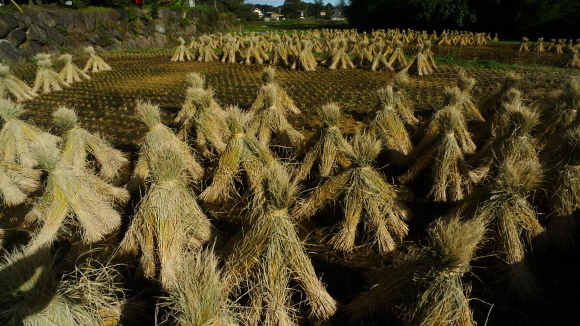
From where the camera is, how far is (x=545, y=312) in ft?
10.4

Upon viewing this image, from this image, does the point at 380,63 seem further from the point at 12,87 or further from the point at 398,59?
the point at 12,87

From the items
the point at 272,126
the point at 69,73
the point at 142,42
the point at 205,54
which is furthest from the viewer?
the point at 142,42

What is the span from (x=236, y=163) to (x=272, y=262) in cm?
219

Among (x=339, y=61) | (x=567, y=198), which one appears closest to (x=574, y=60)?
(x=339, y=61)

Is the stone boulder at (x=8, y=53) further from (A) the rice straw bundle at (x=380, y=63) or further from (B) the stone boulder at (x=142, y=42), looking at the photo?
(A) the rice straw bundle at (x=380, y=63)

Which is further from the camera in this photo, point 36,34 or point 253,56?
point 36,34

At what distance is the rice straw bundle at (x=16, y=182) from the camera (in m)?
4.95

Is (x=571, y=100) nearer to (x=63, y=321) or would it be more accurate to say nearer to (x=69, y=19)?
(x=63, y=321)

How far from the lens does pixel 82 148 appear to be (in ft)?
17.5

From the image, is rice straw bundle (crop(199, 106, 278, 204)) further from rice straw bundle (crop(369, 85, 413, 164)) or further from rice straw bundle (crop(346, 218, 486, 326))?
rice straw bundle (crop(346, 218, 486, 326))

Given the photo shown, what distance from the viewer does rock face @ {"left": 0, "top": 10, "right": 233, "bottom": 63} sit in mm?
18000

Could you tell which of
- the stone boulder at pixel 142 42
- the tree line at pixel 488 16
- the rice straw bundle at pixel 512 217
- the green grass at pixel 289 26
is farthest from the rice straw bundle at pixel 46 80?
the green grass at pixel 289 26

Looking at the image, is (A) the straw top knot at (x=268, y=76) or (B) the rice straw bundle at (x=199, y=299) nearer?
(B) the rice straw bundle at (x=199, y=299)

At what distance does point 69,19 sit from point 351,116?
73.1ft
